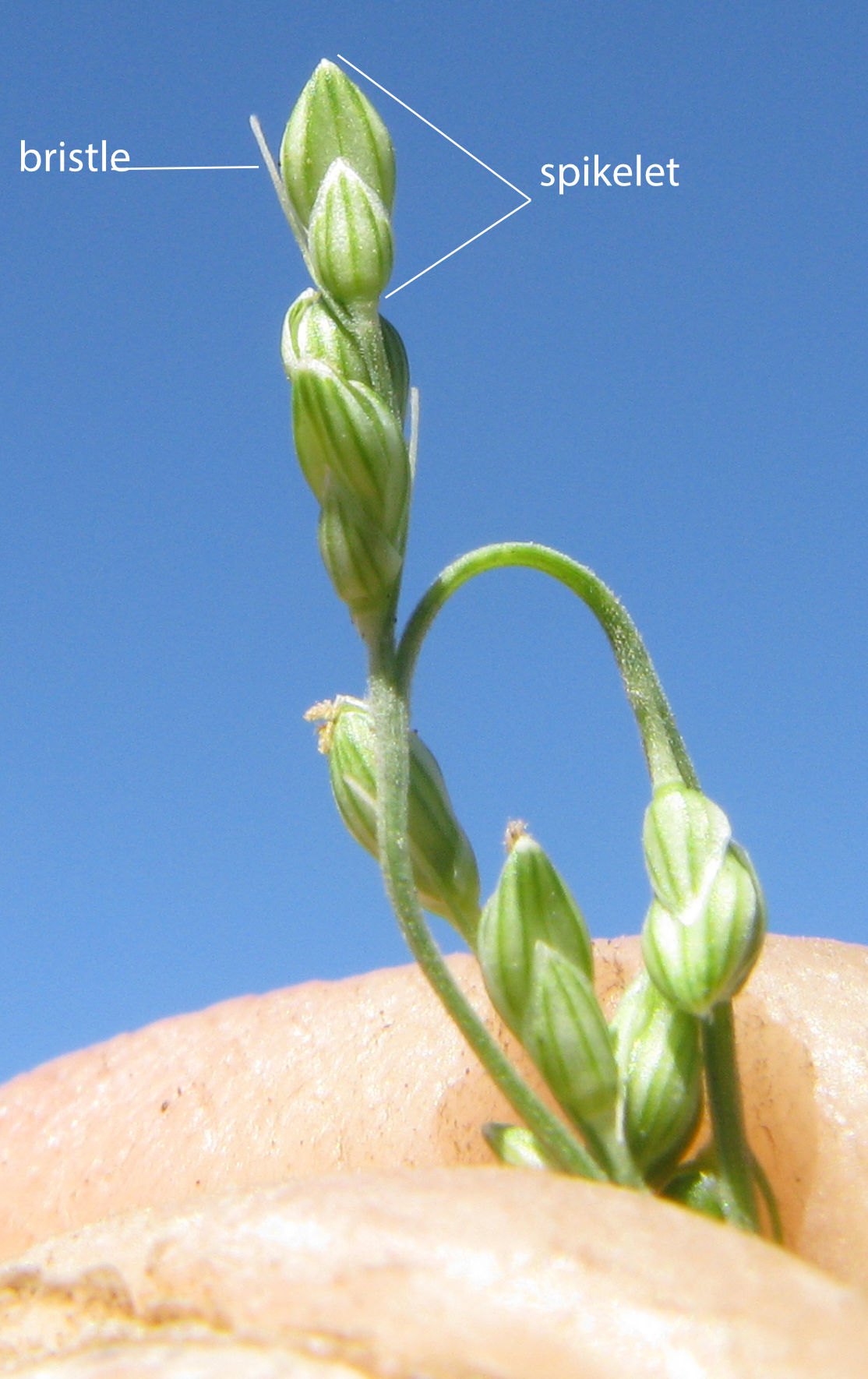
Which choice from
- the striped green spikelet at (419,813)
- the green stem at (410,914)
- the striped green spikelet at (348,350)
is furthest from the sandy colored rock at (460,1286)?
the striped green spikelet at (348,350)

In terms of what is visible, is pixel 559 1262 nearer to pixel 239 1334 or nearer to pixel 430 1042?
pixel 239 1334

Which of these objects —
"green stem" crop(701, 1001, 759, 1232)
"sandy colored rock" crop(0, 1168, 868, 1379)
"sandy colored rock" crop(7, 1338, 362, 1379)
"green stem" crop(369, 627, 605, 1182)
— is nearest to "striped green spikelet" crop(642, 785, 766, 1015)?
"green stem" crop(701, 1001, 759, 1232)

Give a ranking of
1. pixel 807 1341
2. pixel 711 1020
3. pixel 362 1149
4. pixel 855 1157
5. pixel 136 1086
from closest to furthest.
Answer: pixel 807 1341, pixel 711 1020, pixel 855 1157, pixel 362 1149, pixel 136 1086

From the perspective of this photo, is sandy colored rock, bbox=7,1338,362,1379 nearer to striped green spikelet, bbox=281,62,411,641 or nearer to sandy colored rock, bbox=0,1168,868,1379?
sandy colored rock, bbox=0,1168,868,1379

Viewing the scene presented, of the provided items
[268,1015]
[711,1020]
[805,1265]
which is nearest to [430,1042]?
[268,1015]

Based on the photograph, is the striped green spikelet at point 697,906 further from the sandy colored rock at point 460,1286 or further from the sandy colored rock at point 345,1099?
the sandy colored rock at point 345,1099

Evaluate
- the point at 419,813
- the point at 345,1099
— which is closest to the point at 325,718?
the point at 419,813
